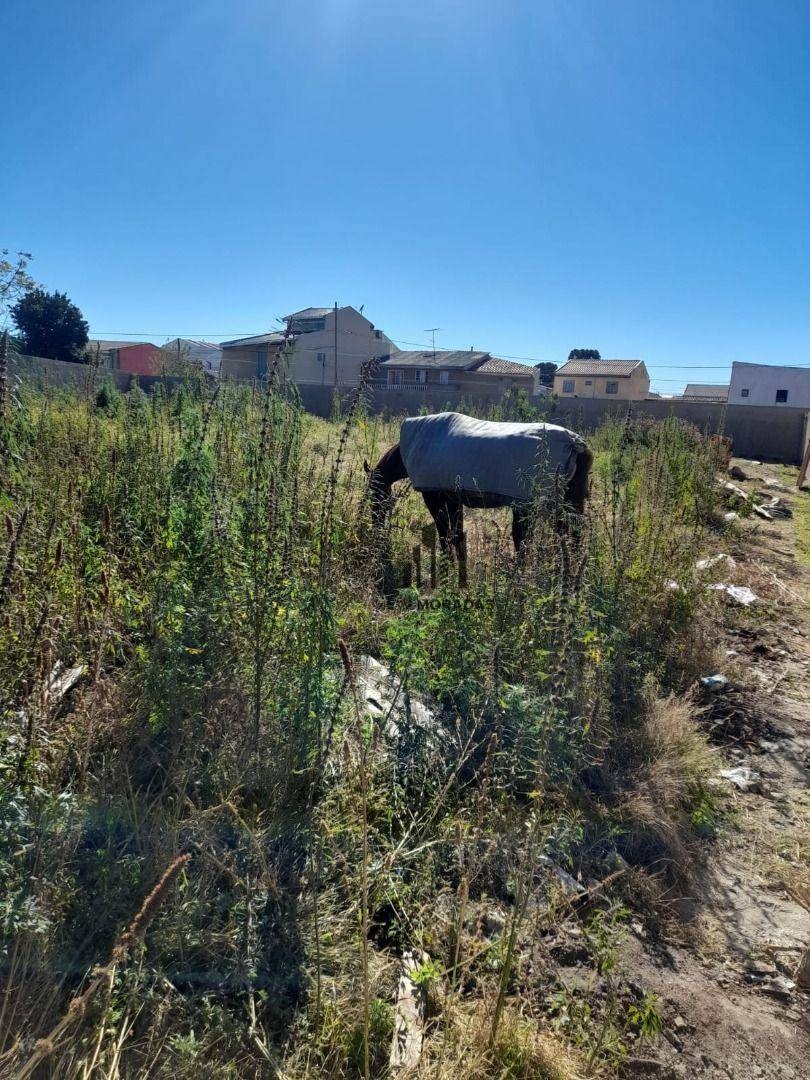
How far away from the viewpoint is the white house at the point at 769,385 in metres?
42.5

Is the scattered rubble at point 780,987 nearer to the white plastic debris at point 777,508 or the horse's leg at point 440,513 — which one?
the horse's leg at point 440,513

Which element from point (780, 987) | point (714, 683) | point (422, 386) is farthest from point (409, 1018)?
point (422, 386)

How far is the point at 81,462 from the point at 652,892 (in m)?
4.23

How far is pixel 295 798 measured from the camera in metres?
2.41

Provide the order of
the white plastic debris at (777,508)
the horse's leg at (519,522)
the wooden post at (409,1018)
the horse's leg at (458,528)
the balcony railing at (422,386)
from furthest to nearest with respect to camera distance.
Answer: the balcony railing at (422,386) < the white plastic debris at (777,508) < the horse's leg at (458,528) < the horse's leg at (519,522) < the wooden post at (409,1018)

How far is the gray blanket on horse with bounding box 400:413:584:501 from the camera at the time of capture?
4.39 m

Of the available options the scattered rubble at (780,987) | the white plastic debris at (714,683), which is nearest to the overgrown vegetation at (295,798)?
the white plastic debris at (714,683)

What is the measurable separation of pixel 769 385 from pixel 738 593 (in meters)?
45.4

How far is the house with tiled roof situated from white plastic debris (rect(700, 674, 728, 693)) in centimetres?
3439

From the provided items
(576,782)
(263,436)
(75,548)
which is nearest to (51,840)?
(75,548)

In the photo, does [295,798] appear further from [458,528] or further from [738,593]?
[738,593]

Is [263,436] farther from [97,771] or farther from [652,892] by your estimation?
[652,892]

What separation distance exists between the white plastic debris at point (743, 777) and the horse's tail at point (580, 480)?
1.97 meters

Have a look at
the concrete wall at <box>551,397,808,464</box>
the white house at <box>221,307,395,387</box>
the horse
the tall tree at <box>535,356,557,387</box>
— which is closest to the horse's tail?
the horse
